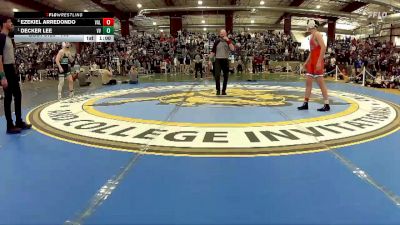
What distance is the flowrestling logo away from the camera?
4.00 meters

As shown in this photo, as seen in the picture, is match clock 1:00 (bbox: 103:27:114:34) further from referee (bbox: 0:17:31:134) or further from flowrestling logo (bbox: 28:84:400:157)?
referee (bbox: 0:17:31:134)

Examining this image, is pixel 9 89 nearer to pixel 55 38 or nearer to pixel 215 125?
pixel 215 125

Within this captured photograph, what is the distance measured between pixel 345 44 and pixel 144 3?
51.9ft

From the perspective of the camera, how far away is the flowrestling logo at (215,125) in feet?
13.1

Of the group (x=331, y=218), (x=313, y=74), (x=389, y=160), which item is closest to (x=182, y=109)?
(x=313, y=74)

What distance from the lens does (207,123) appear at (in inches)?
209

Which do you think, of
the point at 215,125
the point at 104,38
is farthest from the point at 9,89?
the point at 104,38

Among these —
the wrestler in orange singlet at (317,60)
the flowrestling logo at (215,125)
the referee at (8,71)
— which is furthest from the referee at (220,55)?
the referee at (8,71)

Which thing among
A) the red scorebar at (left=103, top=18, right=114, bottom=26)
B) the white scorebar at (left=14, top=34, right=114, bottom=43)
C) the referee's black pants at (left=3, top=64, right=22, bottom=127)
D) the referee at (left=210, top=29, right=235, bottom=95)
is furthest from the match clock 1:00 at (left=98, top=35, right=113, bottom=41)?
the referee's black pants at (left=3, top=64, right=22, bottom=127)
